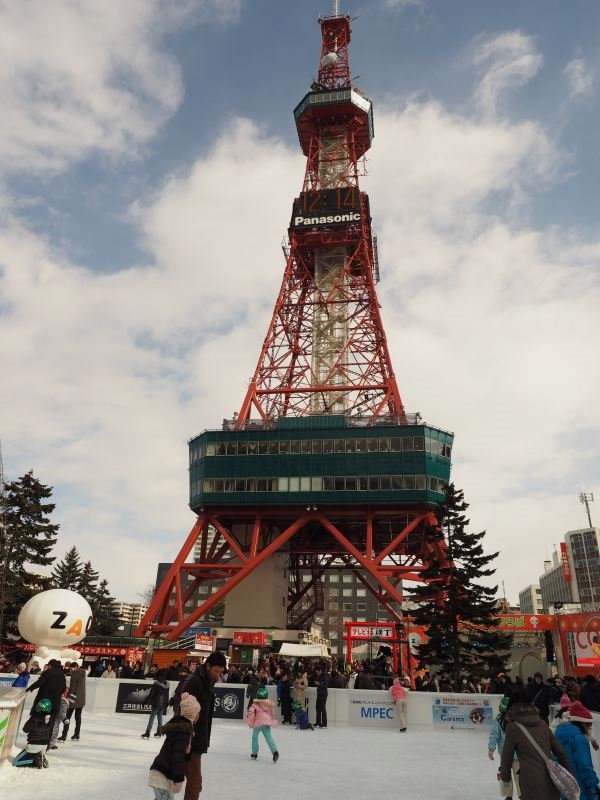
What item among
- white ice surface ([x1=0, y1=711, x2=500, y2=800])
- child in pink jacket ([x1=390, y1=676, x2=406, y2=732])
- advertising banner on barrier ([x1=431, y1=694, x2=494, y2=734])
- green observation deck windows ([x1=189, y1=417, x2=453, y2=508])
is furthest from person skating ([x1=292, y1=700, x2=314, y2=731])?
green observation deck windows ([x1=189, y1=417, x2=453, y2=508])

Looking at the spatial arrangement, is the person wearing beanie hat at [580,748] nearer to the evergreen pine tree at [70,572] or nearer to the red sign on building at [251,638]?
the red sign on building at [251,638]

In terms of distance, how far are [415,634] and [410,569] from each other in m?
15.2

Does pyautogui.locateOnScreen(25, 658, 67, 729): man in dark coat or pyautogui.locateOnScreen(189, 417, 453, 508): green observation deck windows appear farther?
pyautogui.locateOnScreen(189, 417, 453, 508): green observation deck windows

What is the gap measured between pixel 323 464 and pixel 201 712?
50.9 m

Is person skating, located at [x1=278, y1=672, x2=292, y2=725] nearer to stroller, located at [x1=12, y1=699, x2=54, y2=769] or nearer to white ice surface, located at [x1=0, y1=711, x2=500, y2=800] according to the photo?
white ice surface, located at [x1=0, y1=711, x2=500, y2=800]

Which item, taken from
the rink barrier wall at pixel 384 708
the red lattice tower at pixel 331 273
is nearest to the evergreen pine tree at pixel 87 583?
the red lattice tower at pixel 331 273

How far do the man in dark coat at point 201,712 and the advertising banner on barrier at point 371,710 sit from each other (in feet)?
49.6

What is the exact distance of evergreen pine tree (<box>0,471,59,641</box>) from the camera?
4866 cm

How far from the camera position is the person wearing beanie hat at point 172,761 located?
21.5 ft

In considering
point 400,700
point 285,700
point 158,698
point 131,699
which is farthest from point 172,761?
point 131,699

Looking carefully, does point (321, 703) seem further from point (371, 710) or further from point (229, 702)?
point (229, 702)

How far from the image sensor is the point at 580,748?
23.6 feet

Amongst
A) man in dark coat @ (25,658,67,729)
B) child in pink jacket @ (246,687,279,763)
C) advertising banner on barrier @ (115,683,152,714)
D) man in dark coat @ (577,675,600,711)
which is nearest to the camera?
man in dark coat @ (25,658,67,729)

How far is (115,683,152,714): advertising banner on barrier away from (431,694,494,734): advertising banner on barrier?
34.2ft
